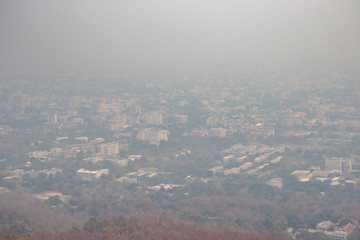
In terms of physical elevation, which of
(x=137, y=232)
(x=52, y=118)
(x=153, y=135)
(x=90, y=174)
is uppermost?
(x=52, y=118)

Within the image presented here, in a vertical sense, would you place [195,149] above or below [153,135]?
below

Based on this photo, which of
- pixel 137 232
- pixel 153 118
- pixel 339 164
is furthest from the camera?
pixel 153 118

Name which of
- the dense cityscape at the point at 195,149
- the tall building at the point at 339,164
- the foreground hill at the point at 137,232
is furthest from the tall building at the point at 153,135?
the foreground hill at the point at 137,232

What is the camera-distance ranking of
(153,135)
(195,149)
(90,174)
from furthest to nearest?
(153,135), (195,149), (90,174)

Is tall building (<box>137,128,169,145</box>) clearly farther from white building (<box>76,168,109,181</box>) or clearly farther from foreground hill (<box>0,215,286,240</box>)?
foreground hill (<box>0,215,286,240</box>)

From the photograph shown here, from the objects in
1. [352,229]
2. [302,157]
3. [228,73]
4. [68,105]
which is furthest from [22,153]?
[228,73]

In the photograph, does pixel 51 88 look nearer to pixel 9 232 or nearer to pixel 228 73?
pixel 228 73

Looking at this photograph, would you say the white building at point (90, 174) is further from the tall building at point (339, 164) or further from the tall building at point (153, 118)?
the tall building at point (339, 164)

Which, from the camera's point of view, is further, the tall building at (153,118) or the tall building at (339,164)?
the tall building at (153,118)

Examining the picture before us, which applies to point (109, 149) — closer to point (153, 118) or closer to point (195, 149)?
point (195, 149)

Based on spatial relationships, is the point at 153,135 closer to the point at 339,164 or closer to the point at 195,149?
the point at 195,149

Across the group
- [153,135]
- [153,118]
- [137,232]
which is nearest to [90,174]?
[153,135]

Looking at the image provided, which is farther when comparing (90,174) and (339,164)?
(339,164)
